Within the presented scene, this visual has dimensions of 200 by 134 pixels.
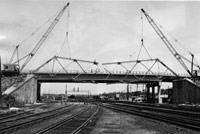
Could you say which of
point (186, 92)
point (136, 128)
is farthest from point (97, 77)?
point (136, 128)

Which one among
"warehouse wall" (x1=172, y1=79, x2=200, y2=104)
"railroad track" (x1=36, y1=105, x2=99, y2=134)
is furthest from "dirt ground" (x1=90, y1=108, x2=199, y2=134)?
"warehouse wall" (x1=172, y1=79, x2=200, y2=104)

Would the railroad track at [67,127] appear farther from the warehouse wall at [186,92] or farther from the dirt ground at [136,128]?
the warehouse wall at [186,92]

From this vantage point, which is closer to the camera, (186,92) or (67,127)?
(67,127)

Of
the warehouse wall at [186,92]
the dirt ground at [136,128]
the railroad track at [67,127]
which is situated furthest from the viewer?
the warehouse wall at [186,92]

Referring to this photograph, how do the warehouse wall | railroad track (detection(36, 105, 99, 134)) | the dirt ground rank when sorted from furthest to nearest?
the warehouse wall → the dirt ground → railroad track (detection(36, 105, 99, 134))

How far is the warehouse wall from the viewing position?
265ft

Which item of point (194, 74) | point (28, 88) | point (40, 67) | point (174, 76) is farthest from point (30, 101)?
point (194, 74)

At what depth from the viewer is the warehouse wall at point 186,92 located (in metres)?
80.9

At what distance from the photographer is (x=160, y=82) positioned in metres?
108

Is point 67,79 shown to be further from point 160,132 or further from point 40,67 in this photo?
point 160,132

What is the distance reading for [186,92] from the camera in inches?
3438

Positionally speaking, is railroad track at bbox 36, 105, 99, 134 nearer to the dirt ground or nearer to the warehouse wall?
the dirt ground

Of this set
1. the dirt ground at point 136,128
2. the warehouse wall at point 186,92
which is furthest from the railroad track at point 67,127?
the warehouse wall at point 186,92

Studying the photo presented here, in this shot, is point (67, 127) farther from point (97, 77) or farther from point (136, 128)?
point (97, 77)
